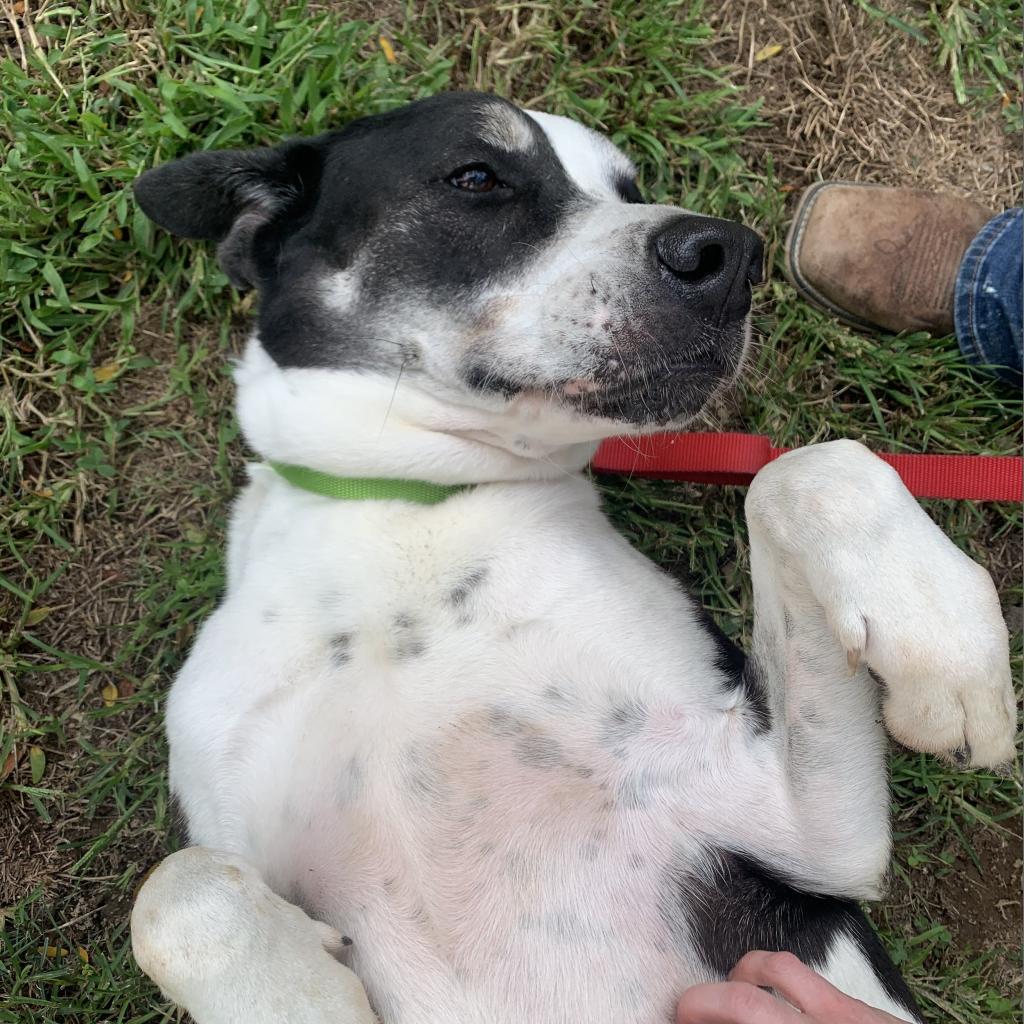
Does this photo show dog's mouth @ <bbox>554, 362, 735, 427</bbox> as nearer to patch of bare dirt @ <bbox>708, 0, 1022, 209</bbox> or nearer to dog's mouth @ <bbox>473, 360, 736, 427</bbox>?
dog's mouth @ <bbox>473, 360, 736, 427</bbox>

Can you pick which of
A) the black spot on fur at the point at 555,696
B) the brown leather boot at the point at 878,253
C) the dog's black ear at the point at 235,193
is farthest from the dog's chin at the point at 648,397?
the brown leather boot at the point at 878,253

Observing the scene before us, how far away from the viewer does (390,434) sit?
8.42 feet

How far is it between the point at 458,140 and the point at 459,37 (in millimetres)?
1424

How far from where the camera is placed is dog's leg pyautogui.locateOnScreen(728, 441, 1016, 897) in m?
1.97

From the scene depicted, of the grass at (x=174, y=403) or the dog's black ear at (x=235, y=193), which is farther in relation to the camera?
the grass at (x=174, y=403)

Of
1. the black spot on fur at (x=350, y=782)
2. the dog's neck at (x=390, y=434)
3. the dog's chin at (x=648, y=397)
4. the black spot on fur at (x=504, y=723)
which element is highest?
the dog's chin at (x=648, y=397)

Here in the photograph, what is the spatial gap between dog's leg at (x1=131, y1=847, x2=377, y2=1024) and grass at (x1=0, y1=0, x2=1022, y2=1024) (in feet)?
4.19

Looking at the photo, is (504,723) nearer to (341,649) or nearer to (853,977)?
(341,649)

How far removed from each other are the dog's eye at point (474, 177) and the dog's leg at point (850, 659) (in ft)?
3.62

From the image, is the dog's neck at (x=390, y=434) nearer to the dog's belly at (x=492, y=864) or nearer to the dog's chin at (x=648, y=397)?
the dog's chin at (x=648, y=397)

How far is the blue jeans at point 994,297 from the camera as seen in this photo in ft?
11.4

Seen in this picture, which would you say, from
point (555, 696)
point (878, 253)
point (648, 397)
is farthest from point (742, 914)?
point (878, 253)

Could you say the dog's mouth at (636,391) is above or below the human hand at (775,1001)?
above

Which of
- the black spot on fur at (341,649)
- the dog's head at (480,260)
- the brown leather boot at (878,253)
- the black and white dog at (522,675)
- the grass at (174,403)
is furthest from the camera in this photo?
the brown leather boot at (878,253)
